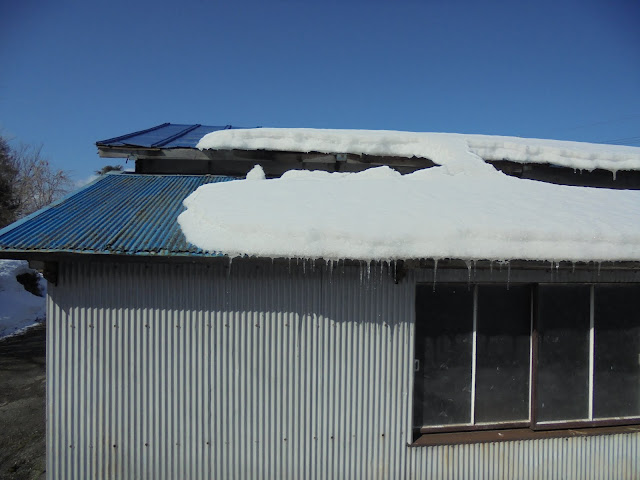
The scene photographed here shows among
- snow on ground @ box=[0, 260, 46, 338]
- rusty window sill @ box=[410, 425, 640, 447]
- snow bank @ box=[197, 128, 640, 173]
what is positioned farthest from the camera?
snow on ground @ box=[0, 260, 46, 338]

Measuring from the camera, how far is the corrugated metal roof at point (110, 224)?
307cm

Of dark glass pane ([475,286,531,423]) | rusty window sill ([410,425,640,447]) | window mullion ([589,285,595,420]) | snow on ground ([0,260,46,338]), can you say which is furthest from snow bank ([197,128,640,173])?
snow on ground ([0,260,46,338])

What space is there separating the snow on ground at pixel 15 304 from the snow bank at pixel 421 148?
11.4 meters

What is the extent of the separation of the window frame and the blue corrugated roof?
4152 millimetres

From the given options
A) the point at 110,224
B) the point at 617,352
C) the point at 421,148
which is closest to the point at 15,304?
the point at 110,224

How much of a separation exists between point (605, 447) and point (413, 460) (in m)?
2.33

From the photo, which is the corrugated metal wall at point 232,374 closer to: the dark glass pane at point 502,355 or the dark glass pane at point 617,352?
the dark glass pane at point 502,355

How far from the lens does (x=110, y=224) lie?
3.46 m

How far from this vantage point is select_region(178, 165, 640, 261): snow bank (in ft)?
10.0

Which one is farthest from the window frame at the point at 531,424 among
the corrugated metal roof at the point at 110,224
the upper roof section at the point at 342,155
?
the corrugated metal roof at the point at 110,224

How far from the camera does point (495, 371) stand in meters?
3.87

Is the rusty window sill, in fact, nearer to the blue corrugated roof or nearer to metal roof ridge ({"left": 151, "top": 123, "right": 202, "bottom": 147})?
the blue corrugated roof

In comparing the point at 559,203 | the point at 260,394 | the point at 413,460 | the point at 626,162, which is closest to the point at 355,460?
the point at 413,460

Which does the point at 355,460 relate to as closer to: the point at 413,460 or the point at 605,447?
the point at 413,460
